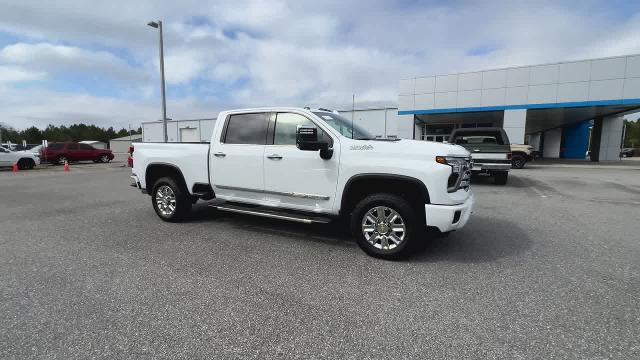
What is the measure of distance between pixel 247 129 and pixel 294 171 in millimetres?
1217

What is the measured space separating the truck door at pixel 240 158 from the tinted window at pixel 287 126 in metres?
0.23

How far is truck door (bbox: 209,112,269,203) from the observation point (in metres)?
5.08

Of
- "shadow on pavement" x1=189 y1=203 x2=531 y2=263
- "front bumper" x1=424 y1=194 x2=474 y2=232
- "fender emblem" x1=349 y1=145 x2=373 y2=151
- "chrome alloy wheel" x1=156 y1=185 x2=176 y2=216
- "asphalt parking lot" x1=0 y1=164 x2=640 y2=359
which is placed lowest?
"asphalt parking lot" x1=0 y1=164 x2=640 y2=359

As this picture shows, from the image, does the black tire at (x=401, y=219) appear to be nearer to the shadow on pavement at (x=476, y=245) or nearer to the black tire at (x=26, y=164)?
the shadow on pavement at (x=476, y=245)

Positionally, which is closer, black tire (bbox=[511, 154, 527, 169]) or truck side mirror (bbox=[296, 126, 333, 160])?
truck side mirror (bbox=[296, 126, 333, 160])

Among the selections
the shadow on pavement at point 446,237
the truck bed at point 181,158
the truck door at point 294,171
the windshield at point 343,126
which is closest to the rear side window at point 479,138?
the shadow on pavement at point 446,237

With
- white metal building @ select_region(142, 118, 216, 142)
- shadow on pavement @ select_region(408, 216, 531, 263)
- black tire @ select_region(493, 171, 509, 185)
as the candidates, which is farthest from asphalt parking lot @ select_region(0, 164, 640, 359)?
white metal building @ select_region(142, 118, 216, 142)

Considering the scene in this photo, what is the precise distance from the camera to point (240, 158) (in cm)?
516

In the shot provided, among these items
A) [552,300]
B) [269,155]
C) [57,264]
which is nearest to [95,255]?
[57,264]

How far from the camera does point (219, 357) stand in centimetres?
232

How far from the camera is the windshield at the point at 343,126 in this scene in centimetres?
477

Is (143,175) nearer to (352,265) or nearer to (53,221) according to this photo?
(53,221)

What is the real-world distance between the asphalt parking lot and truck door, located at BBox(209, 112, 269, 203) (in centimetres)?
70

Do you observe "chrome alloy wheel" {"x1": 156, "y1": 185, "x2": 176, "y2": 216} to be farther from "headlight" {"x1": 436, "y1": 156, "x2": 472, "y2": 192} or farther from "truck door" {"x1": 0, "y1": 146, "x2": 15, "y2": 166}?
"truck door" {"x1": 0, "y1": 146, "x2": 15, "y2": 166}
